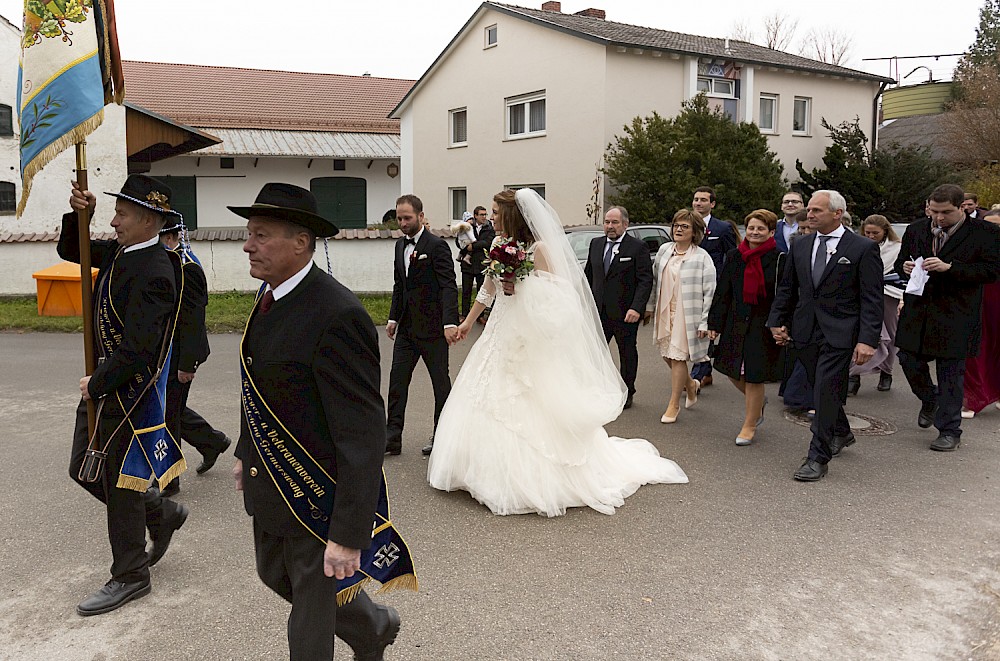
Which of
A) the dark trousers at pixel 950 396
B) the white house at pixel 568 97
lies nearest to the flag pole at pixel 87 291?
the dark trousers at pixel 950 396

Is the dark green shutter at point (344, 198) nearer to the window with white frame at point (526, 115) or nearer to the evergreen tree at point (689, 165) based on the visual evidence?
the window with white frame at point (526, 115)

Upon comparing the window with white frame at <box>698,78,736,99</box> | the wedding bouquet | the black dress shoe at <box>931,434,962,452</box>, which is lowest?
the black dress shoe at <box>931,434,962,452</box>

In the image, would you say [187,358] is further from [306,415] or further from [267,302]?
[306,415]

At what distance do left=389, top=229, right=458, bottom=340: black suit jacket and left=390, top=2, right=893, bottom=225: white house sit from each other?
16.4m

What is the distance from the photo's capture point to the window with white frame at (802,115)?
26.9 m

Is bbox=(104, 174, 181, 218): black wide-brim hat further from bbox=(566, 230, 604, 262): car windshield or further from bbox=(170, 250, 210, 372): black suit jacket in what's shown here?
bbox=(566, 230, 604, 262): car windshield

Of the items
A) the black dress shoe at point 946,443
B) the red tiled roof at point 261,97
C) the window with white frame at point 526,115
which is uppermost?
the red tiled roof at point 261,97

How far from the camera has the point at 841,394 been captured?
633 centimetres

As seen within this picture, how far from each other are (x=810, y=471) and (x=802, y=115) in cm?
2350

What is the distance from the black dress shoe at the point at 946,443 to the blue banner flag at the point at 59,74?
652 cm

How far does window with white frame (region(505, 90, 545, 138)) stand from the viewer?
25.2m

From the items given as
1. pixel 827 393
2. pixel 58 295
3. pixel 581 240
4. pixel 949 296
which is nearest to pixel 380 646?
pixel 827 393

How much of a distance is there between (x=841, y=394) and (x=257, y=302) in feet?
15.7

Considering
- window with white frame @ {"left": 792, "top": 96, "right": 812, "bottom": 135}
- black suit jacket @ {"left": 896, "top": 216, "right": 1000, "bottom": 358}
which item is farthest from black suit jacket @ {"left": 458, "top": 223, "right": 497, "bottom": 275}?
window with white frame @ {"left": 792, "top": 96, "right": 812, "bottom": 135}
